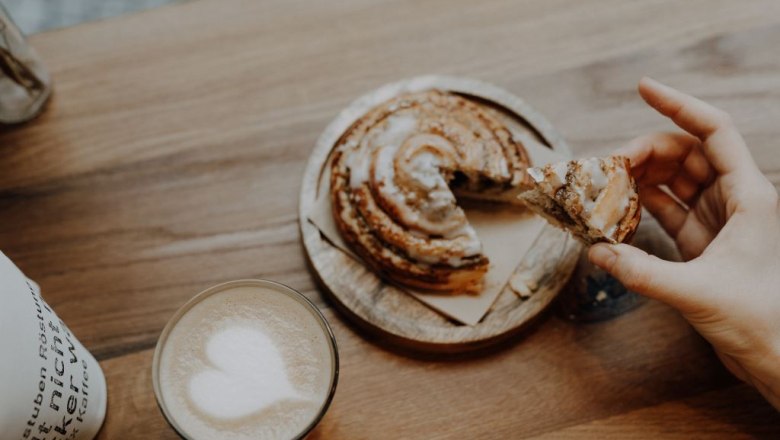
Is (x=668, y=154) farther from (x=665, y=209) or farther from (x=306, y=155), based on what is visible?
(x=306, y=155)

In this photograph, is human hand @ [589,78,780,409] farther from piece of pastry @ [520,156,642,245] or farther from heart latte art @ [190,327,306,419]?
heart latte art @ [190,327,306,419]

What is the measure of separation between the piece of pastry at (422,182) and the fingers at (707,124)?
283 millimetres

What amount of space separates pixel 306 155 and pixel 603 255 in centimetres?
68

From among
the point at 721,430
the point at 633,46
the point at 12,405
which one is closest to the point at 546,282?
the point at 721,430

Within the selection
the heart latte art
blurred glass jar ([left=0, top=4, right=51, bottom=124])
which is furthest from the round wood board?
blurred glass jar ([left=0, top=4, right=51, bottom=124])

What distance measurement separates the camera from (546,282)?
1315mm

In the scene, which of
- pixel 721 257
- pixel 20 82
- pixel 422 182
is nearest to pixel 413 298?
pixel 422 182

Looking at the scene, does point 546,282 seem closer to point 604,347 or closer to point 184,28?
point 604,347

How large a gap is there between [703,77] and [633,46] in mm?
176

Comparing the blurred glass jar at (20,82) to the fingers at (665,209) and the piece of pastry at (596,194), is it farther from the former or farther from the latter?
the fingers at (665,209)

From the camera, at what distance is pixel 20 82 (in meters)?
1.47

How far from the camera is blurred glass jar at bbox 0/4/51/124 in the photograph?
141cm

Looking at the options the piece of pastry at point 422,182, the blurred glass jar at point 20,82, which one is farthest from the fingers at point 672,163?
the blurred glass jar at point 20,82

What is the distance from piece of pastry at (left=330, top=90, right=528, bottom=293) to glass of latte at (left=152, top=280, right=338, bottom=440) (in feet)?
0.90
